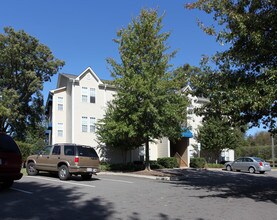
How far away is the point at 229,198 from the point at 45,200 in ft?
21.3

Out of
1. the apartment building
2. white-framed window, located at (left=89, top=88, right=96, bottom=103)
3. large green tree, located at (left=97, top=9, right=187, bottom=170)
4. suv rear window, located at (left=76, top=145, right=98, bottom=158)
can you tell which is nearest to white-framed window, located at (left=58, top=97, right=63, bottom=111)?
the apartment building

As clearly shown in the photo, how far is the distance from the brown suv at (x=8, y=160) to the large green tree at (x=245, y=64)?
7.89m

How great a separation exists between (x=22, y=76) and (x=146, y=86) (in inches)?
975

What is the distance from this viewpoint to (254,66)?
43.9ft

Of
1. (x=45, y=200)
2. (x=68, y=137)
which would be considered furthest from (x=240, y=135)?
(x=45, y=200)

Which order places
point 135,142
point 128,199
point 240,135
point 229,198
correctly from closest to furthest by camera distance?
point 128,199, point 229,198, point 135,142, point 240,135

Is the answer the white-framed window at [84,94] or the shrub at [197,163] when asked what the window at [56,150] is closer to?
the white-framed window at [84,94]

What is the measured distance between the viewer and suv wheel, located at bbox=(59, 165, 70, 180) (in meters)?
17.0

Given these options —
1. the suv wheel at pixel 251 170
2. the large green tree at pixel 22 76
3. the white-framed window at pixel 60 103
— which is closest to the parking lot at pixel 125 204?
the suv wheel at pixel 251 170

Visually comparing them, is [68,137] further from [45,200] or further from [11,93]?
[45,200]

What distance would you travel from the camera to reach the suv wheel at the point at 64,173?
55.9ft

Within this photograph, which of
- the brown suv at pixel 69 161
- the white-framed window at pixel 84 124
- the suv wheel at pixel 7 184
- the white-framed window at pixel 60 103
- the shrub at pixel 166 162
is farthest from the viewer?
the white-framed window at pixel 60 103

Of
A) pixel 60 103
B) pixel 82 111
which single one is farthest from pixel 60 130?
pixel 82 111

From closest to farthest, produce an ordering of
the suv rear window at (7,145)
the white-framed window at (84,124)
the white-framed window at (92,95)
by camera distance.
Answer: the suv rear window at (7,145) → the white-framed window at (84,124) → the white-framed window at (92,95)
